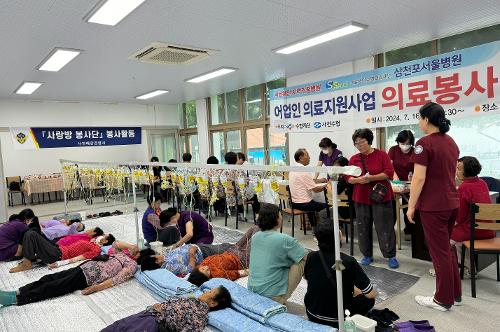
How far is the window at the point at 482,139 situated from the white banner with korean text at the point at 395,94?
1.03ft

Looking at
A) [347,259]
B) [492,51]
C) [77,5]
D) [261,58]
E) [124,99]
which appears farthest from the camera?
[124,99]

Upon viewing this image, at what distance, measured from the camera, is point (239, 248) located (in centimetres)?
360

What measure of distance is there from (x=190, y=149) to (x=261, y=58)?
5.70 metres

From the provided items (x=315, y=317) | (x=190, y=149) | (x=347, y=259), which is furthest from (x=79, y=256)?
(x=190, y=149)

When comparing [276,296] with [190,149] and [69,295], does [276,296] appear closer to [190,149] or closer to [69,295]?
[69,295]

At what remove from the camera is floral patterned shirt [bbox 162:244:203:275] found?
3500mm

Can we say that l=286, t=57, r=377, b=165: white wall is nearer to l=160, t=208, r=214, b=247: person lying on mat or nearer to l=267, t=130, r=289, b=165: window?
l=267, t=130, r=289, b=165: window

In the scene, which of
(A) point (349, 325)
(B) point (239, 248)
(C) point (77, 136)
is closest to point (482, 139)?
(B) point (239, 248)

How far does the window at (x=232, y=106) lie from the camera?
8586mm

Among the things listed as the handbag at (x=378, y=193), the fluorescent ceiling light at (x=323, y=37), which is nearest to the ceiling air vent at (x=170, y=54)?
the fluorescent ceiling light at (x=323, y=37)

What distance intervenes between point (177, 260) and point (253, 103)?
207 inches

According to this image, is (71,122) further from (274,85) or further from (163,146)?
(274,85)

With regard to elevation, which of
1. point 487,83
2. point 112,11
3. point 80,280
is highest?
point 112,11

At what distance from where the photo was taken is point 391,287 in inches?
122
